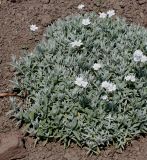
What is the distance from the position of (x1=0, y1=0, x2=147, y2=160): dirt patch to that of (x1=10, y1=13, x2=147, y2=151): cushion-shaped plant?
0.12 metres

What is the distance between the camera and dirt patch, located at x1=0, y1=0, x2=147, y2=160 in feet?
15.0

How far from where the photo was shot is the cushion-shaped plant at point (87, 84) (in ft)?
15.2

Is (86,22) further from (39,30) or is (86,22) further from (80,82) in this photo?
(80,82)

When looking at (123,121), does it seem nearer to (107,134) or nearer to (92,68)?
(107,134)

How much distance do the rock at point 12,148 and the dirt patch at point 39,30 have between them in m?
0.09

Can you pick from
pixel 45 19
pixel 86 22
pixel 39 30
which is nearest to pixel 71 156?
pixel 86 22

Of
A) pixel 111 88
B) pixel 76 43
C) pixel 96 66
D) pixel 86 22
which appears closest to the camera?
pixel 111 88

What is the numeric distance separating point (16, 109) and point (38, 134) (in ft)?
1.37

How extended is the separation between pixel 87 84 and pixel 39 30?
1.45 m

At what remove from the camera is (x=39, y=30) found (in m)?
5.98

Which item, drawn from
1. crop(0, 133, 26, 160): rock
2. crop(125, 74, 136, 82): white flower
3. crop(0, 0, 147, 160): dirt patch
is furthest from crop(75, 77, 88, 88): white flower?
crop(0, 133, 26, 160): rock

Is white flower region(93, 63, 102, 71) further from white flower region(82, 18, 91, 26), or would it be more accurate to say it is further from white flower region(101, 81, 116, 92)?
white flower region(82, 18, 91, 26)

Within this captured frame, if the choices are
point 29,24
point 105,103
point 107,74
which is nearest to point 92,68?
point 107,74

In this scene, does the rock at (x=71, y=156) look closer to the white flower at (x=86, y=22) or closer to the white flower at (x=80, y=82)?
the white flower at (x=80, y=82)
